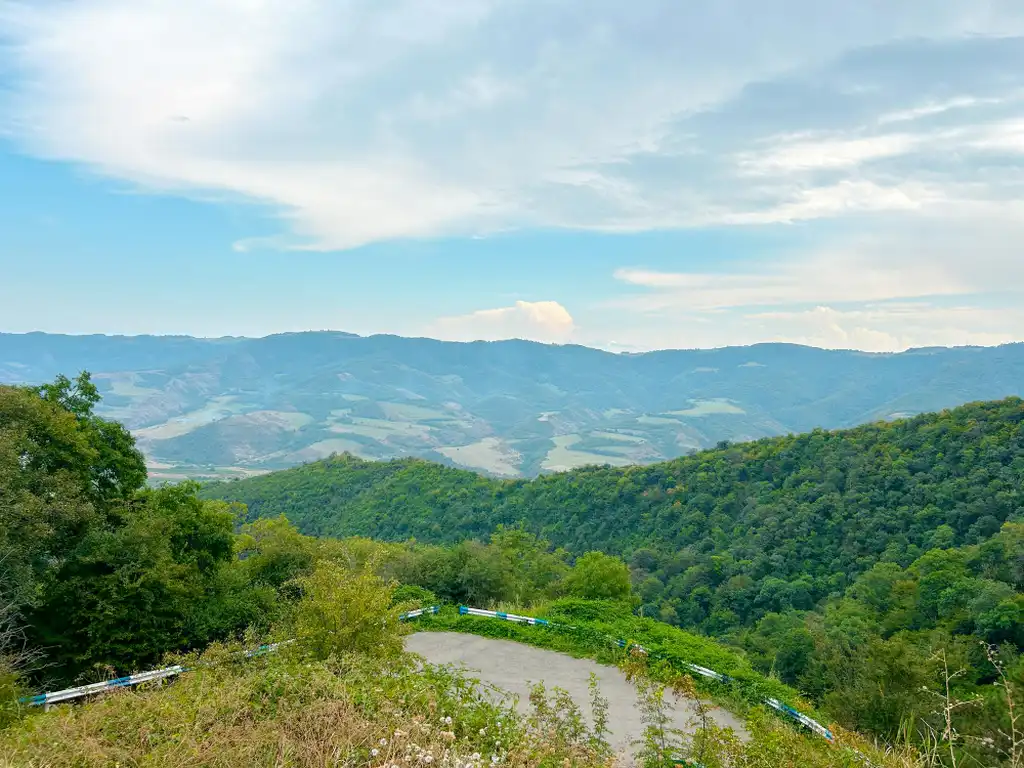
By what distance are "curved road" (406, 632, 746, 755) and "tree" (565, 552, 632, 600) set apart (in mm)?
5128

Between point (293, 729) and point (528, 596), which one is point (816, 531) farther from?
point (293, 729)

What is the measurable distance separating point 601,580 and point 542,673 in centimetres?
673

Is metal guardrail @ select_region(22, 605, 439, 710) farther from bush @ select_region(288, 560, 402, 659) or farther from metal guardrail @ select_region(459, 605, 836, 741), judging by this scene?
metal guardrail @ select_region(459, 605, 836, 741)

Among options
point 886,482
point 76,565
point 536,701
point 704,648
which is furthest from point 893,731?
point 886,482

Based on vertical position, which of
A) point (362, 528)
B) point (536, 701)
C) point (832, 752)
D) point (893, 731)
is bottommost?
point (362, 528)

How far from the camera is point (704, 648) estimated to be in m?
12.3

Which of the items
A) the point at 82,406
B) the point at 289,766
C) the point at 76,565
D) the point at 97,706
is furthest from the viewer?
the point at 82,406

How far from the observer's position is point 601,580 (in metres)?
17.9

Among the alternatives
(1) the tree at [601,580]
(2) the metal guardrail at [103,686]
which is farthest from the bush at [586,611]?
(2) the metal guardrail at [103,686]

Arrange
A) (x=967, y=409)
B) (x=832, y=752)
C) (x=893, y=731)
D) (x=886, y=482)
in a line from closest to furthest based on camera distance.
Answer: (x=832, y=752)
(x=893, y=731)
(x=886, y=482)
(x=967, y=409)

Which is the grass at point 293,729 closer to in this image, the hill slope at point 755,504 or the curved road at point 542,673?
the curved road at point 542,673

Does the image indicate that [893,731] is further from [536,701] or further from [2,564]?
[2,564]

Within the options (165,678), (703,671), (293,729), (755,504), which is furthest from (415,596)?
(755,504)

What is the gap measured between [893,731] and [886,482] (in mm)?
32018
